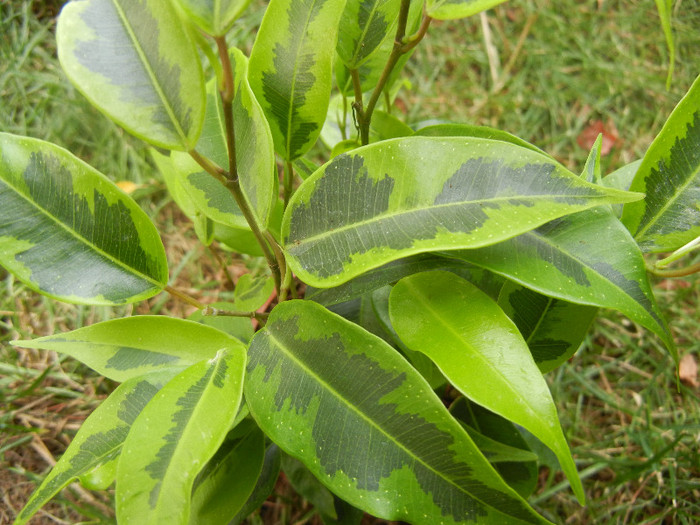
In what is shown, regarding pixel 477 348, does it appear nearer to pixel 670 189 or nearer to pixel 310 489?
pixel 670 189

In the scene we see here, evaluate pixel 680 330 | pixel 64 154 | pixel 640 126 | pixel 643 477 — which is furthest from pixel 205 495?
pixel 640 126

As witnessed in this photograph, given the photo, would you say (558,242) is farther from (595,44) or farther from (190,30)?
(595,44)

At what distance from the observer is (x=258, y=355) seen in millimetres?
554

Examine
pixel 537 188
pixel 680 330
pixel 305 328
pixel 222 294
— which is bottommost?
pixel 680 330

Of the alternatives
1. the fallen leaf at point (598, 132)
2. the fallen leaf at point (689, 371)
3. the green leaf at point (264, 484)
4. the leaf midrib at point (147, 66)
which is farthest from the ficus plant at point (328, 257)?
the fallen leaf at point (598, 132)

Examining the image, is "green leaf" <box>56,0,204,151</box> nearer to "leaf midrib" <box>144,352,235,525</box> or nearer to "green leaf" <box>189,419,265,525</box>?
"leaf midrib" <box>144,352,235,525</box>

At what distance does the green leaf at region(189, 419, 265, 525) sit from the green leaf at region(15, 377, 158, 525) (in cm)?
16

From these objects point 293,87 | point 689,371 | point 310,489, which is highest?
point 293,87

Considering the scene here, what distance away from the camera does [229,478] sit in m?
0.70

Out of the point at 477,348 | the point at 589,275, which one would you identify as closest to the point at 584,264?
the point at 589,275

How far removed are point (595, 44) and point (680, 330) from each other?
3.17 feet

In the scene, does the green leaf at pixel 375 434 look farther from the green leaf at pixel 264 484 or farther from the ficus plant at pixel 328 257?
the green leaf at pixel 264 484

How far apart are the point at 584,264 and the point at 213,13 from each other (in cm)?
40

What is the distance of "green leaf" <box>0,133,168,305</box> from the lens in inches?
20.5
